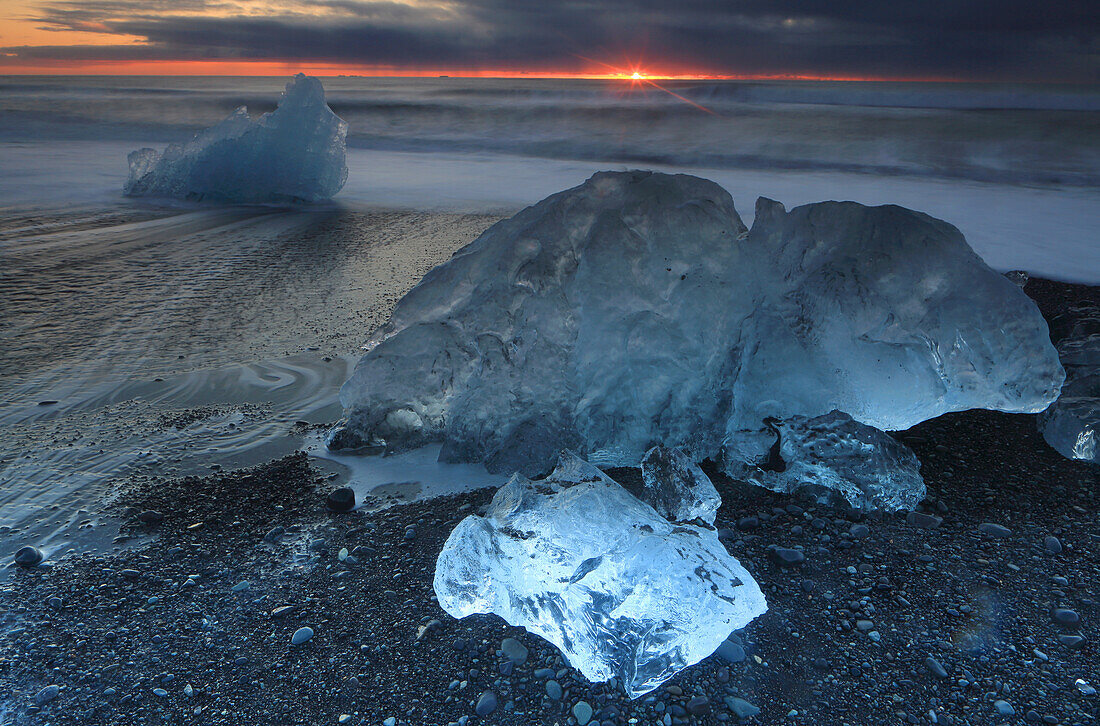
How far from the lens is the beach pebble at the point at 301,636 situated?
2062 mm

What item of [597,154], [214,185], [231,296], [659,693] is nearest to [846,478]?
[659,693]

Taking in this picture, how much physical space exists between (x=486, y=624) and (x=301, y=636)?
56cm

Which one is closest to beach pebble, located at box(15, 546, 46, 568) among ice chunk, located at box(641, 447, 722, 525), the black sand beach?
the black sand beach

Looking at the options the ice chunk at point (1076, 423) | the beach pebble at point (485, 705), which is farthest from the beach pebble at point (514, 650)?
the ice chunk at point (1076, 423)

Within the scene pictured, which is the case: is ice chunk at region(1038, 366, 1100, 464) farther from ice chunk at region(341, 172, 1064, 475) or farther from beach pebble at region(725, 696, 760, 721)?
beach pebble at region(725, 696, 760, 721)

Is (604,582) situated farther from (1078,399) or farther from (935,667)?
(1078,399)

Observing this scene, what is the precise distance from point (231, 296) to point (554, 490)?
4.13 meters

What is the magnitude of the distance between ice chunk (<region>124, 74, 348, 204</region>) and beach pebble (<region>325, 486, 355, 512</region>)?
8.11 metres

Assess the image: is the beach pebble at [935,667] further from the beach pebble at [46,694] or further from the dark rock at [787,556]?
the beach pebble at [46,694]

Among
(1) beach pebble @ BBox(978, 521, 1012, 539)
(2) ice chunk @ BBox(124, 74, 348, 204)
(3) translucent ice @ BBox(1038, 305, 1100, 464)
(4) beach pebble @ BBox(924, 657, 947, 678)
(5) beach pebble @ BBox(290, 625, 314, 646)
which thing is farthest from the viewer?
(2) ice chunk @ BBox(124, 74, 348, 204)

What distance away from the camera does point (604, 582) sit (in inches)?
82.0

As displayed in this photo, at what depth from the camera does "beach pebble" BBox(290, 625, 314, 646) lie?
6.77 ft

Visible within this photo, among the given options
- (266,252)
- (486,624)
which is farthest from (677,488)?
(266,252)

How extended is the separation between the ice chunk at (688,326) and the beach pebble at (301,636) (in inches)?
43.3
